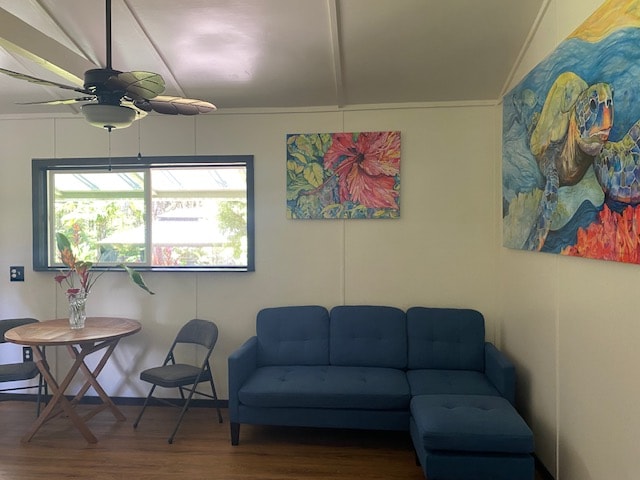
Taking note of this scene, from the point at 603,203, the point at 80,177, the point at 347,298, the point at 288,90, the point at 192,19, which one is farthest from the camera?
the point at 80,177

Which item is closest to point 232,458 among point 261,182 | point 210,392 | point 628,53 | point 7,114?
point 210,392

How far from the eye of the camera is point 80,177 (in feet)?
13.0

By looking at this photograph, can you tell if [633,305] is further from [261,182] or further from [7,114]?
[7,114]

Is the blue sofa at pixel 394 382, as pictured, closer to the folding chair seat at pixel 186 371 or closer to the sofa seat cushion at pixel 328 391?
the sofa seat cushion at pixel 328 391

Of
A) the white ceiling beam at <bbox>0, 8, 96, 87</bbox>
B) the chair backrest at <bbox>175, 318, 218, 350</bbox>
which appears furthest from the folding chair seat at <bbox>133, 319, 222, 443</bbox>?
the white ceiling beam at <bbox>0, 8, 96, 87</bbox>

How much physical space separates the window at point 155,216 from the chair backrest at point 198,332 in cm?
50

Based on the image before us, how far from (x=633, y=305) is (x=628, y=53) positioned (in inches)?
40.7

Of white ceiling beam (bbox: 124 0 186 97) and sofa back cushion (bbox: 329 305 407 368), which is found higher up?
white ceiling beam (bbox: 124 0 186 97)

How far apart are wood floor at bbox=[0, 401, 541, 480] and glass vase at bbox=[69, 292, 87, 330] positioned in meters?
0.81

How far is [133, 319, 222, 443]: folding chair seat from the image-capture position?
3.19 metres

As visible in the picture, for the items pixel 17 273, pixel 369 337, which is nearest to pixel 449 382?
pixel 369 337

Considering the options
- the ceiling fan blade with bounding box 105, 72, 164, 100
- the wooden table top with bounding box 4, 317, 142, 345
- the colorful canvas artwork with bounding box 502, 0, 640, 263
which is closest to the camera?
the colorful canvas artwork with bounding box 502, 0, 640, 263

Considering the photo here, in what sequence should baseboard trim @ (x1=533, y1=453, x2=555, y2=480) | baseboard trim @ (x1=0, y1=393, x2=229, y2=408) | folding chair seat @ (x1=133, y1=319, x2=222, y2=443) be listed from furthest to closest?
baseboard trim @ (x1=0, y1=393, x2=229, y2=408) < folding chair seat @ (x1=133, y1=319, x2=222, y2=443) < baseboard trim @ (x1=533, y1=453, x2=555, y2=480)

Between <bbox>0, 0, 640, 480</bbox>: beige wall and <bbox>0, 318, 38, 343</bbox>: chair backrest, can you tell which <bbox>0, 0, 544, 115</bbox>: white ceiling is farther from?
<bbox>0, 318, 38, 343</bbox>: chair backrest
